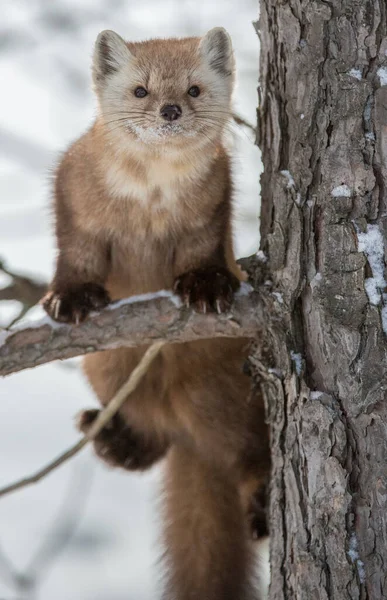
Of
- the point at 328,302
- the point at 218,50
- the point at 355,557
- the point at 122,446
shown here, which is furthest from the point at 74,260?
the point at 355,557

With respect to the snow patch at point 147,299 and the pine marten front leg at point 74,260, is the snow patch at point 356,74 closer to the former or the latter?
the snow patch at point 147,299

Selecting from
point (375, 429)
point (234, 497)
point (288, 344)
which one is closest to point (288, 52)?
point (288, 344)

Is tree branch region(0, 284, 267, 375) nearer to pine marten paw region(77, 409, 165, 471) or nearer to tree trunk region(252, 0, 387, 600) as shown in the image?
tree trunk region(252, 0, 387, 600)

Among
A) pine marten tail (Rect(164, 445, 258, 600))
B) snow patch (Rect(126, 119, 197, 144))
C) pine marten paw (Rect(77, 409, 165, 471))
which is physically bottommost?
pine marten tail (Rect(164, 445, 258, 600))

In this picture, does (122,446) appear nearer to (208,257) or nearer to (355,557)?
(208,257)

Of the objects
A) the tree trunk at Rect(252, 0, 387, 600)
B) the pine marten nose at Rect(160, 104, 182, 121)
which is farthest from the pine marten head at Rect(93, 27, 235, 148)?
the tree trunk at Rect(252, 0, 387, 600)

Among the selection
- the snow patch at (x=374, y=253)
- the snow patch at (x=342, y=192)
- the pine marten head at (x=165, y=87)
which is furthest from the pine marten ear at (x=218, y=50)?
the snow patch at (x=374, y=253)
